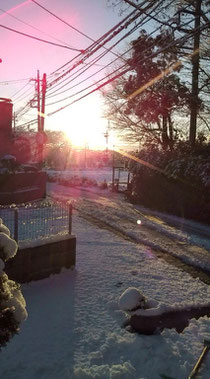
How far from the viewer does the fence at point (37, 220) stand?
7484mm

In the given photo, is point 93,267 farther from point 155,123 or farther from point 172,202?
point 155,123

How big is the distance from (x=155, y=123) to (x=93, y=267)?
55.6 ft

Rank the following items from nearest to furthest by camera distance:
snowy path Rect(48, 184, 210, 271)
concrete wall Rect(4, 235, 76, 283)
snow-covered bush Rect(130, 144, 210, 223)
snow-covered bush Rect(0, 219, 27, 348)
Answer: snow-covered bush Rect(0, 219, 27, 348)
concrete wall Rect(4, 235, 76, 283)
snowy path Rect(48, 184, 210, 271)
snow-covered bush Rect(130, 144, 210, 223)

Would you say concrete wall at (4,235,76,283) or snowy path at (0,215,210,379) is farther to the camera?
concrete wall at (4,235,76,283)

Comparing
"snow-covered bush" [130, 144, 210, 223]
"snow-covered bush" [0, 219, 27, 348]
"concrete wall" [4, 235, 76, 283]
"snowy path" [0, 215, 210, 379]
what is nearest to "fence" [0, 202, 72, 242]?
"concrete wall" [4, 235, 76, 283]

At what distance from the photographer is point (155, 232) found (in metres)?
12.7

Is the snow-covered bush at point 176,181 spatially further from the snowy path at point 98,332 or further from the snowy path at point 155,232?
the snowy path at point 98,332

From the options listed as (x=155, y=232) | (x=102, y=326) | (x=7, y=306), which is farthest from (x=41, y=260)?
(x=155, y=232)

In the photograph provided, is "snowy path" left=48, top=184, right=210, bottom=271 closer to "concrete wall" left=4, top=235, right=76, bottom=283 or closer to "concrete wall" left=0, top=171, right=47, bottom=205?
"concrete wall" left=0, top=171, right=47, bottom=205

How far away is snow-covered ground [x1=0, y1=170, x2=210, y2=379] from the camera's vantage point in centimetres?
423

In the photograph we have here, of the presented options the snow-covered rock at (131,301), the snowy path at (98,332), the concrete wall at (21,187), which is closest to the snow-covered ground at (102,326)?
the snowy path at (98,332)

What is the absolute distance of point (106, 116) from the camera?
2439 centimetres

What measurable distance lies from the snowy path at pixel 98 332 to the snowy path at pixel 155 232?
1695 mm

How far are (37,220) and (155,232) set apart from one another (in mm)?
6141
